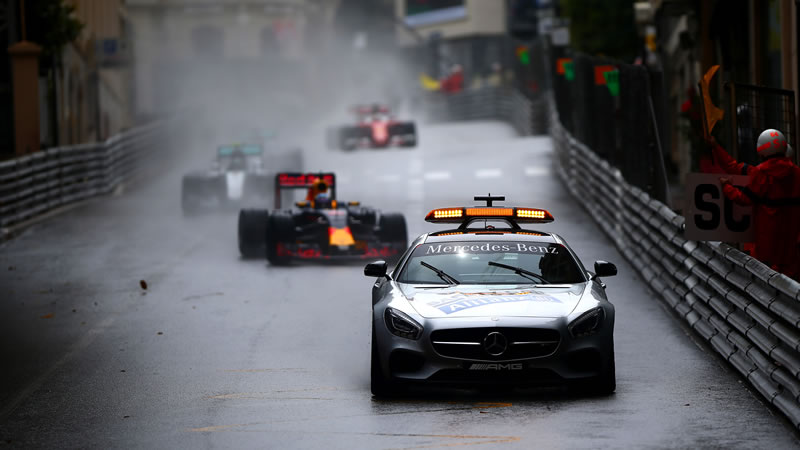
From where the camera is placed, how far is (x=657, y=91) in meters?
17.6

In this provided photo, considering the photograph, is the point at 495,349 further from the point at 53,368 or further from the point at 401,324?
the point at 53,368

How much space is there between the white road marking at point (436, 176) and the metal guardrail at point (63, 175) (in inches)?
310

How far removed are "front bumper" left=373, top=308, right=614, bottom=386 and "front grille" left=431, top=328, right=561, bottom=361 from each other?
11 millimetres

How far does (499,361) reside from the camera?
9.65 m

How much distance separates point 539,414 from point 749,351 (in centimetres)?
196

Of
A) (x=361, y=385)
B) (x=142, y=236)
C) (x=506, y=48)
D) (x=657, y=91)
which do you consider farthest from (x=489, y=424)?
(x=506, y=48)

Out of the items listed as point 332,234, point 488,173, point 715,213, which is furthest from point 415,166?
point 715,213

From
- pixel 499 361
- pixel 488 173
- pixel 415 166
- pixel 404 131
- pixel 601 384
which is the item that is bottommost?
pixel 601 384

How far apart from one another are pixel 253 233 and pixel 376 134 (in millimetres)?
25412

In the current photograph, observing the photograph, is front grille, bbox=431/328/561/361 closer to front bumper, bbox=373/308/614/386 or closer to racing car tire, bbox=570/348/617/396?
front bumper, bbox=373/308/614/386

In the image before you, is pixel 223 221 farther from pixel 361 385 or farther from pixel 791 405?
pixel 791 405

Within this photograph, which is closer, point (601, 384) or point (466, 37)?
point (601, 384)

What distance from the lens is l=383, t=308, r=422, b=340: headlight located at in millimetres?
9797

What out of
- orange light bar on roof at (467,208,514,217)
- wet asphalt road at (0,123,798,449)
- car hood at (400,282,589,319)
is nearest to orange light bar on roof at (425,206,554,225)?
orange light bar on roof at (467,208,514,217)
